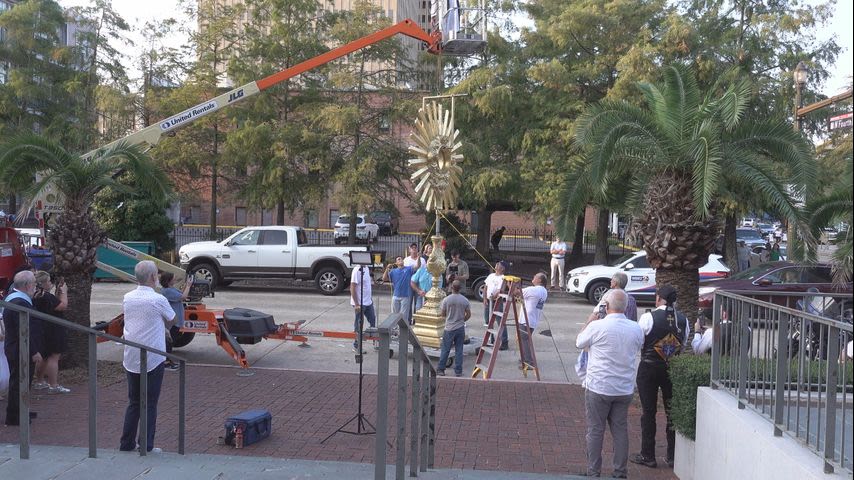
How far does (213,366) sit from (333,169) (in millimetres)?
14649

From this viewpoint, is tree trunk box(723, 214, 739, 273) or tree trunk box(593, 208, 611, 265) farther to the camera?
tree trunk box(593, 208, 611, 265)

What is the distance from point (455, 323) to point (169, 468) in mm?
6328

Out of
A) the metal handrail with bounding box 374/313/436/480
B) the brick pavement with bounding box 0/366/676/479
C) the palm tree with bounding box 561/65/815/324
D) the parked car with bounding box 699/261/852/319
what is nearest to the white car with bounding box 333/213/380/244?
the parked car with bounding box 699/261/852/319

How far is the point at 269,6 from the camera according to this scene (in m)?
27.0

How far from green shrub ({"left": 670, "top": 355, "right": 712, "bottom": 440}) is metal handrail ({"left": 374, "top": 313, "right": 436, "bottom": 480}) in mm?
2265

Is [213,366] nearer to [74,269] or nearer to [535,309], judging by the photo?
[74,269]

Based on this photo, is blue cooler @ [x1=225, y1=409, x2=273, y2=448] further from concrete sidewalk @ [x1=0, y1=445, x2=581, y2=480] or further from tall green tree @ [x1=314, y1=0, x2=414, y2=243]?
tall green tree @ [x1=314, y1=0, x2=414, y2=243]

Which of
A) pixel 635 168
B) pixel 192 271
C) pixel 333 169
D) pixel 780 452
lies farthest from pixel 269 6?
pixel 780 452

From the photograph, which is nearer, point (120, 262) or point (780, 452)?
point (780, 452)

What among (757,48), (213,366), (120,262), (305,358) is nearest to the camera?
(213,366)

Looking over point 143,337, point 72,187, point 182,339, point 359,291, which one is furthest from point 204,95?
point 143,337

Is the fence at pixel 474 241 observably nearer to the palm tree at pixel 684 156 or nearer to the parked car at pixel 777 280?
the parked car at pixel 777 280

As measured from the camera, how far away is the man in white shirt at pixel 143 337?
6.75 meters

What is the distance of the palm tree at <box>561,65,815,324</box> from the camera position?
9609 millimetres
